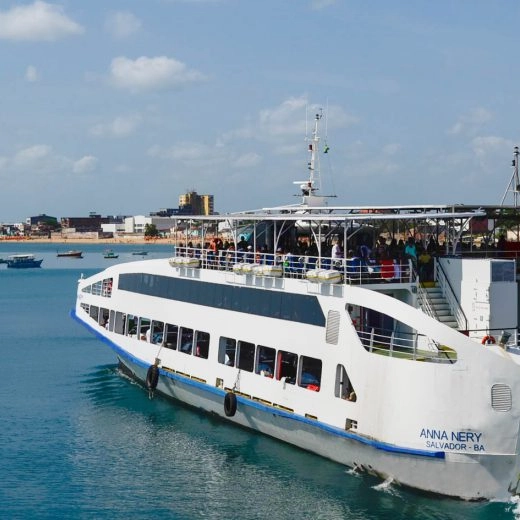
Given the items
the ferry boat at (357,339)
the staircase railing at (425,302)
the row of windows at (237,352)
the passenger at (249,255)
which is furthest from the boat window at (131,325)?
the staircase railing at (425,302)

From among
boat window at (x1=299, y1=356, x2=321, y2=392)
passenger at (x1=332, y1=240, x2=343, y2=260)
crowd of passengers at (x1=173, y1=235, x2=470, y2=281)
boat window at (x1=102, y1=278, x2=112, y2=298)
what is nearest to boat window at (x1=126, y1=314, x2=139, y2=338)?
boat window at (x1=102, y1=278, x2=112, y2=298)

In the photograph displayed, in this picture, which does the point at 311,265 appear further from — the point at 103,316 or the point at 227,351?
the point at 103,316

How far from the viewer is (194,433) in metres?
24.3

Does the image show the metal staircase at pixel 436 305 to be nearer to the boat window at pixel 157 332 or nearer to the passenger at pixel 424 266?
the passenger at pixel 424 266

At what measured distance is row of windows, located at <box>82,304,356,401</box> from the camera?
20797 millimetres

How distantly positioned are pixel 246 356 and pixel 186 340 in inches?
130

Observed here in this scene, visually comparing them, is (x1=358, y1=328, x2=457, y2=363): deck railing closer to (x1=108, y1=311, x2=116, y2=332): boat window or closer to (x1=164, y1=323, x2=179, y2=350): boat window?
(x1=164, y1=323, x2=179, y2=350): boat window

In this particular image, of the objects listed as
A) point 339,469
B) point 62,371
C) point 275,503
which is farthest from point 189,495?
point 62,371

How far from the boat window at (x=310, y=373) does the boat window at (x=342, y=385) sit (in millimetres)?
836

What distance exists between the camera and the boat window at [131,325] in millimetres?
28953

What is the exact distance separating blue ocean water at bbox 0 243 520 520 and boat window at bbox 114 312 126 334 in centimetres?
228

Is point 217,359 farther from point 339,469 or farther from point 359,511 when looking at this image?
point 359,511

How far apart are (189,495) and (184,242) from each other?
10.2 m

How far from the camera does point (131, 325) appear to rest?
95.5 feet
